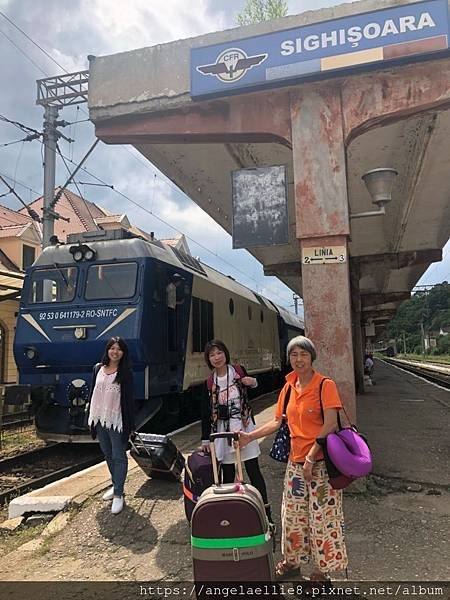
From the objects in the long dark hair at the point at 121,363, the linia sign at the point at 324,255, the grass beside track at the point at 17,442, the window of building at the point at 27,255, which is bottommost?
the grass beside track at the point at 17,442

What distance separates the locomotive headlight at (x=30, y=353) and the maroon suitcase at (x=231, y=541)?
616cm

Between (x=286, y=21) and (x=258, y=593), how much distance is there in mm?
5744

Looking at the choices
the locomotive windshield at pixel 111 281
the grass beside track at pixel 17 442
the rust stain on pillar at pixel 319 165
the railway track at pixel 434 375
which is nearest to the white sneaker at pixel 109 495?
the rust stain on pillar at pixel 319 165

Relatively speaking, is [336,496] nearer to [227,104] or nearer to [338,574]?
[338,574]

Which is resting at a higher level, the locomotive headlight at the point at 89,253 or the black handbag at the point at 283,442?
the locomotive headlight at the point at 89,253

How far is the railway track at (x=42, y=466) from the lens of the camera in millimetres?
7029

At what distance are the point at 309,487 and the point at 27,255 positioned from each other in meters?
20.2

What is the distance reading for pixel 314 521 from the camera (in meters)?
3.45

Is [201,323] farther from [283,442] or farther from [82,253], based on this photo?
[283,442]

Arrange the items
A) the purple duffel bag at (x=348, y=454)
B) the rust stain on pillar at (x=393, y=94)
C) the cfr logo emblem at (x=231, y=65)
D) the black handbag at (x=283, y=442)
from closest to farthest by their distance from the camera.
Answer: the purple duffel bag at (x=348, y=454)
the black handbag at (x=283, y=442)
the rust stain on pillar at (x=393, y=94)
the cfr logo emblem at (x=231, y=65)

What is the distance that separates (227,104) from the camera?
257 inches

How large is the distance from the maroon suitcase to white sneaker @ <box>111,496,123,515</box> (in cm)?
220

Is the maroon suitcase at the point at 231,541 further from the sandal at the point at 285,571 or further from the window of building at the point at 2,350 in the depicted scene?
the window of building at the point at 2,350

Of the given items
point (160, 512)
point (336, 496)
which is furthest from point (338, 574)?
point (160, 512)
